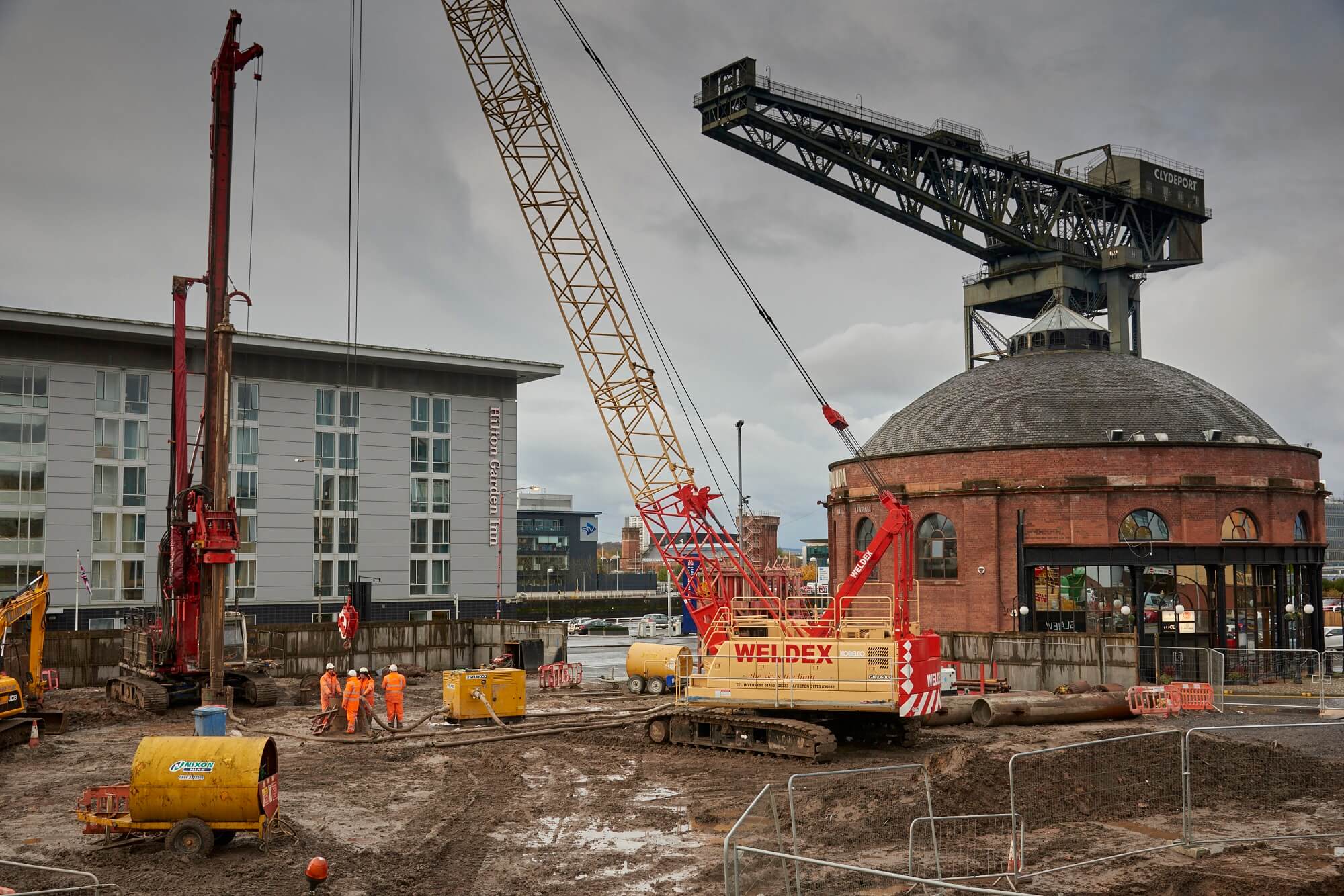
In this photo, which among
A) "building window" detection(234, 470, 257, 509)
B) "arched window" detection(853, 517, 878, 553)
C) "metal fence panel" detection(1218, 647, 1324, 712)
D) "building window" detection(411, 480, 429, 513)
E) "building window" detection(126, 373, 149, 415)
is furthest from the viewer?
"building window" detection(411, 480, 429, 513)

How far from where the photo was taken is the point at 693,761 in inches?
930

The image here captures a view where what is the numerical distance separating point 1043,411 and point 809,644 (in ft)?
86.7

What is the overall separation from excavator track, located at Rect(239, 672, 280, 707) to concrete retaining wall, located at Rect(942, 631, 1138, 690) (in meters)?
22.1

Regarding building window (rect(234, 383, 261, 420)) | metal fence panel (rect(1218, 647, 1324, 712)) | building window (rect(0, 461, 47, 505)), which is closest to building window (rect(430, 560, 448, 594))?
building window (rect(234, 383, 261, 420))

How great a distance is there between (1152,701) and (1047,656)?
19.1 ft

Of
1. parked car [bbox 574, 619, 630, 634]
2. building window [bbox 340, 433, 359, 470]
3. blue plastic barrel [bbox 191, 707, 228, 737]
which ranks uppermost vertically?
building window [bbox 340, 433, 359, 470]

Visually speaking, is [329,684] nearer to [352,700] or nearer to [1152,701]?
[352,700]

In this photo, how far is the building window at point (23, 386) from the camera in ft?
184

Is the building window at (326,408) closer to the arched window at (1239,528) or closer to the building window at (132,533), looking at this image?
the building window at (132,533)

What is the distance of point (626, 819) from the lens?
17984 mm

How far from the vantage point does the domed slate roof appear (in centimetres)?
4600

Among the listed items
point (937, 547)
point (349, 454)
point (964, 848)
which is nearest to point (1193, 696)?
point (937, 547)

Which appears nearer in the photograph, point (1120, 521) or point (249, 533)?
point (1120, 521)

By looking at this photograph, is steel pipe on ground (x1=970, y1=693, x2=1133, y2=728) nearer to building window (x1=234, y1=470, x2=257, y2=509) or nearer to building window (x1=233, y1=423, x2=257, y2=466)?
building window (x1=234, y1=470, x2=257, y2=509)
